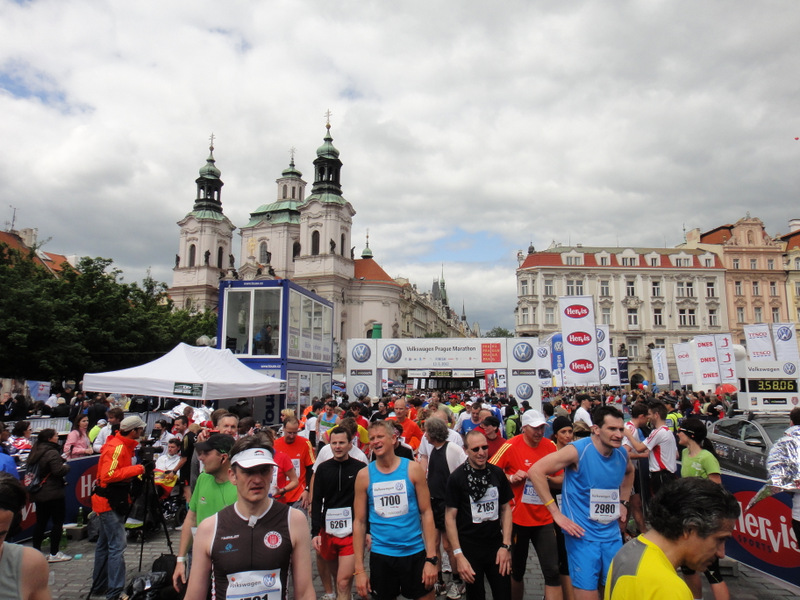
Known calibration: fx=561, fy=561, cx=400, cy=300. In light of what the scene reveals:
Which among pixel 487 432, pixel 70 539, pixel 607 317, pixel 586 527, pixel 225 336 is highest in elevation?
pixel 607 317

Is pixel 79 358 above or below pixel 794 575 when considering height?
above

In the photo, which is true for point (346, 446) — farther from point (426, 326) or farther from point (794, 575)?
point (426, 326)

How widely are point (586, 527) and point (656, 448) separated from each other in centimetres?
366

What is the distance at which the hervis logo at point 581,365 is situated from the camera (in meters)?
14.2

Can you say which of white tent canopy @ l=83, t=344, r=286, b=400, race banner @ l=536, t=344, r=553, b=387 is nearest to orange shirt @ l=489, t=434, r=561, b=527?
white tent canopy @ l=83, t=344, r=286, b=400

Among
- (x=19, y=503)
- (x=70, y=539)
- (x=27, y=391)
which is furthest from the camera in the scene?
(x=27, y=391)

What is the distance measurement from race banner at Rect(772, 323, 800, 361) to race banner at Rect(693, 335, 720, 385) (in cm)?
345

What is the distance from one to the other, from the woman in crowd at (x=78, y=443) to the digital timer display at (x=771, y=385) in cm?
2145

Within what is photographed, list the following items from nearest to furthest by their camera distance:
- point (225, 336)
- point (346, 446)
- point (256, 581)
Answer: point (256, 581) < point (346, 446) < point (225, 336)

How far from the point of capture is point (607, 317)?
64.9 metres

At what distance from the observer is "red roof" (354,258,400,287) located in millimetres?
79062

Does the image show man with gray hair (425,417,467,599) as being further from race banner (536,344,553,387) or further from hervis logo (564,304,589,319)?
race banner (536,344,553,387)

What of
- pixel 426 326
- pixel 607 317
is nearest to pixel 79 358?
pixel 607 317

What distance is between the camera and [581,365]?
14281 millimetres
